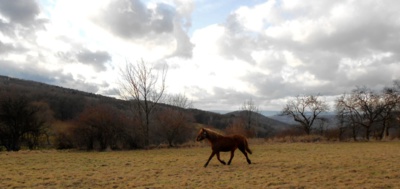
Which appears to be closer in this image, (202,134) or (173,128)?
(202,134)

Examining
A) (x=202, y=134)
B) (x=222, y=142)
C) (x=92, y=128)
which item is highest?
(x=92, y=128)

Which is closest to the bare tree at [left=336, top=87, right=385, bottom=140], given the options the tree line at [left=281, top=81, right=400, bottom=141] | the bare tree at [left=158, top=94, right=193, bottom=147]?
the tree line at [left=281, top=81, right=400, bottom=141]

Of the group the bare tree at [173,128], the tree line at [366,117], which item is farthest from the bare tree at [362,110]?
the bare tree at [173,128]

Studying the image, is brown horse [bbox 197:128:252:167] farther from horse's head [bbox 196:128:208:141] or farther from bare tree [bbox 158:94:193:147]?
bare tree [bbox 158:94:193:147]

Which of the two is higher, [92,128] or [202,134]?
[92,128]

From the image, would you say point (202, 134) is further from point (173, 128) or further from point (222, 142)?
point (173, 128)

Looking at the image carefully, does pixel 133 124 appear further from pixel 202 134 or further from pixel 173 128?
pixel 202 134

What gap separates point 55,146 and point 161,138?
42.2 ft

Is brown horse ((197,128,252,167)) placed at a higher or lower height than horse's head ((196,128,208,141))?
lower

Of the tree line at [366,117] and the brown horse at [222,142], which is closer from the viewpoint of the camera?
the brown horse at [222,142]

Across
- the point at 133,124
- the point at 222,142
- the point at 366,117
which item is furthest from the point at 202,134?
the point at 366,117

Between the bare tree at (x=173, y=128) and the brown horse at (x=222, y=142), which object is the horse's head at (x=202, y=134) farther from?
the bare tree at (x=173, y=128)

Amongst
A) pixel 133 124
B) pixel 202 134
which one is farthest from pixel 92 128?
pixel 202 134

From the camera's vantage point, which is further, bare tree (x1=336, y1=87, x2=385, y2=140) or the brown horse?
bare tree (x1=336, y1=87, x2=385, y2=140)
